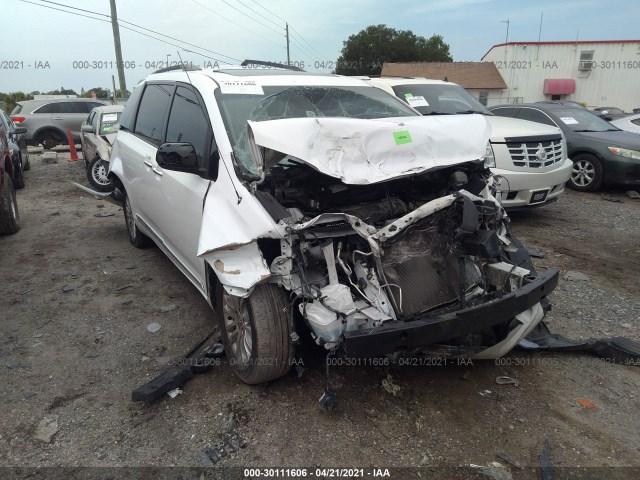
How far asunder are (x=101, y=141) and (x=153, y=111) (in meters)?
4.90

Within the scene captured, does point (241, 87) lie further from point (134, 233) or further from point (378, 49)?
point (378, 49)

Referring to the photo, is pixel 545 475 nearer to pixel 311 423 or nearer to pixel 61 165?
pixel 311 423

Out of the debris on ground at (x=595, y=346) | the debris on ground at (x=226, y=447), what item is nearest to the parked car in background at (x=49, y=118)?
the debris on ground at (x=226, y=447)

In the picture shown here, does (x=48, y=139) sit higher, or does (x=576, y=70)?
(x=576, y=70)

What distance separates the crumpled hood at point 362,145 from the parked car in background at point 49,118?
15015mm

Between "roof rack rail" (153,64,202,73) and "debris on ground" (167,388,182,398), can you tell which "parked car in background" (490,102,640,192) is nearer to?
"roof rack rail" (153,64,202,73)

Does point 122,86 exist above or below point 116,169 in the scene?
above

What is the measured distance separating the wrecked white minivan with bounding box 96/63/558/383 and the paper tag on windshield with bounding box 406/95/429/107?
3853 millimetres

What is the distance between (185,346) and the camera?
3541 mm

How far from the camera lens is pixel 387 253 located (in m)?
2.74

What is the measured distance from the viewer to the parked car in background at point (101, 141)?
8820mm

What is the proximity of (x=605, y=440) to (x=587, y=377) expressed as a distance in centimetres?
61

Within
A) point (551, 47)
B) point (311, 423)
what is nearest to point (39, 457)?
point (311, 423)

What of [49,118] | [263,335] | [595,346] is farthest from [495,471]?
[49,118]
